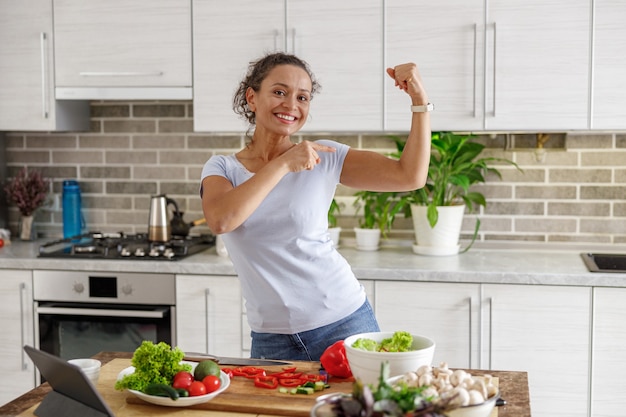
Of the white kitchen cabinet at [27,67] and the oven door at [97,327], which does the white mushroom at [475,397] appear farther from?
the white kitchen cabinet at [27,67]

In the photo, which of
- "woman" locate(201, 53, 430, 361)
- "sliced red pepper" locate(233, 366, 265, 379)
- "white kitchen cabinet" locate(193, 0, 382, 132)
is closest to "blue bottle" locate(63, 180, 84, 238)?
"white kitchen cabinet" locate(193, 0, 382, 132)

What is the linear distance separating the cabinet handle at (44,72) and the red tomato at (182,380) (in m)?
2.40

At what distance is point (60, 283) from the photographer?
3.52 m

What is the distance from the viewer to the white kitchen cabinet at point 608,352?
310 cm

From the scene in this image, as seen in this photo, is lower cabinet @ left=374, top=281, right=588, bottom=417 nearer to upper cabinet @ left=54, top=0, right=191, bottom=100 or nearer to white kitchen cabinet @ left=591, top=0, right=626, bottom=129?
white kitchen cabinet @ left=591, top=0, right=626, bottom=129

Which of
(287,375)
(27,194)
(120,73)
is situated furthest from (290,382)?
(27,194)

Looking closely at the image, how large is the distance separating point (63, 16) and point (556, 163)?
8.09ft

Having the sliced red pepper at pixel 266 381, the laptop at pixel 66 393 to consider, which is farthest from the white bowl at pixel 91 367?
the sliced red pepper at pixel 266 381

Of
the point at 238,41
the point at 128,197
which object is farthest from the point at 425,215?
the point at 128,197

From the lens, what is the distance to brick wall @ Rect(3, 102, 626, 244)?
3.73 m

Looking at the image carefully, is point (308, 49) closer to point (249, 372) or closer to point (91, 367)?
point (249, 372)

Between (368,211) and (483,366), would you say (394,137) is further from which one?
(483,366)

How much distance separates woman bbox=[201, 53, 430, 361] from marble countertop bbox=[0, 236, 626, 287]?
0.90 m

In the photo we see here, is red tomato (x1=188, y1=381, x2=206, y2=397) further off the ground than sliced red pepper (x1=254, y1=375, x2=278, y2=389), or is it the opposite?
red tomato (x1=188, y1=381, x2=206, y2=397)
